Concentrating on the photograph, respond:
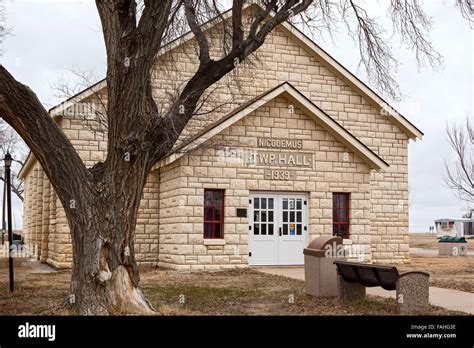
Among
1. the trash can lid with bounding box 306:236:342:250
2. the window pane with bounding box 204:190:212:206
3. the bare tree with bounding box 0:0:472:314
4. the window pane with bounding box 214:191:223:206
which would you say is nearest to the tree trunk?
the bare tree with bounding box 0:0:472:314

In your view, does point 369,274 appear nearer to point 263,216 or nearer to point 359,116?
point 263,216

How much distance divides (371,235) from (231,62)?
13.6 metres

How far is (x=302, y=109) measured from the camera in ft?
67.8

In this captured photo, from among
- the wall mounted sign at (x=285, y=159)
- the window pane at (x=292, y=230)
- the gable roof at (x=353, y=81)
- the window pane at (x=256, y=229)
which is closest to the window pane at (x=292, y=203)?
the window pane at (x=292, y=230)

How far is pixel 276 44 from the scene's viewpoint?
908 inches

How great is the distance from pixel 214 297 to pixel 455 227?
154ft

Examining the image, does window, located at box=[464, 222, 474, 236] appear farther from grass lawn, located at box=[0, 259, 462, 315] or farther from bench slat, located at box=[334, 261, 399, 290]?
bench slat, located at box=[334, 261, 399, 290]

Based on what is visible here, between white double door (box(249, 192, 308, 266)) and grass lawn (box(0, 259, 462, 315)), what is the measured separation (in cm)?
239

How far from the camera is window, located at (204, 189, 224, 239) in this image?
19.6 metres

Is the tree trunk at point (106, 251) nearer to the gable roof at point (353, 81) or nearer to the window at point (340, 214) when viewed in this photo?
the window at point (340, 214)

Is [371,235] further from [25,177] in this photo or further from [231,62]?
[25,177]

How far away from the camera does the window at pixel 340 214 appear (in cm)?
2100

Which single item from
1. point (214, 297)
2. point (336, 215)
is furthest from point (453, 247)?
point (214, 297)

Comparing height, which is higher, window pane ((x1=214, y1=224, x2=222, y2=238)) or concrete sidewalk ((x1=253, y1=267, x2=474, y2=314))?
window pane ((x1=214, y1=224, x2=222, y2=238))
